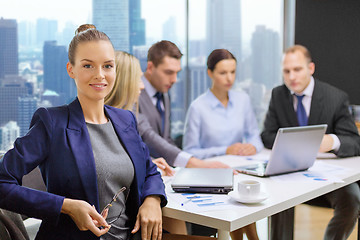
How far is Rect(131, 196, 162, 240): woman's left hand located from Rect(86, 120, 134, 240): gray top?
0.22 feet

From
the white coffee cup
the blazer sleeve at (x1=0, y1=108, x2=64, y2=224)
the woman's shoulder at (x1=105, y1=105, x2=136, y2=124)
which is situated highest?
the woman's shoulder at (x1=105, y1=105, x2=136, y2=124)

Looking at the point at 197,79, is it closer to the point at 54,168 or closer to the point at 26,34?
the point at 26,34

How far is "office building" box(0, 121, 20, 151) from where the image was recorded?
270 cm

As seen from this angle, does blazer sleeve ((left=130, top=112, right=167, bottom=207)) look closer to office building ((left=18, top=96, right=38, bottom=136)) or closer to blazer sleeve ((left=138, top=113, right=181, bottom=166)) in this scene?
blazer sleeve ((left=138, top=113, right=181, bottom=166))

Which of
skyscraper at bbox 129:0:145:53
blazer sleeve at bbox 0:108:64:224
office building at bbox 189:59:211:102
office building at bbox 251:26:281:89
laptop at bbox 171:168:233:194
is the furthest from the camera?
office building at bbox 251:26:281:89

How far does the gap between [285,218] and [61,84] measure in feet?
5.13

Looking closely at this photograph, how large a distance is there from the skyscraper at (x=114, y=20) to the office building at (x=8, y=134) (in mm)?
899

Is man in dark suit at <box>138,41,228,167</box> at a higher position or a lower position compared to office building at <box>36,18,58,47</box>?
lower

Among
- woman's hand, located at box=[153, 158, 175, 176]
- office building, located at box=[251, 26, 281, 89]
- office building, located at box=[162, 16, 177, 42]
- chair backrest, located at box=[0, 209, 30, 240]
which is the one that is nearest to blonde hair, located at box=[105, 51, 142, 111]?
woman's hand, located at box=[153, 158, 175, 176]

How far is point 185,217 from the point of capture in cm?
172

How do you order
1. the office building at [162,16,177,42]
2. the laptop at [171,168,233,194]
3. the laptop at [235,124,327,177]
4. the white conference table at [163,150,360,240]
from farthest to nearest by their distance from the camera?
the office building at [162,16,177,42] → the laptop at [235,124,327,177] → the laptop at [171,168,233,194] → the white conference table at [163,150,360,240]

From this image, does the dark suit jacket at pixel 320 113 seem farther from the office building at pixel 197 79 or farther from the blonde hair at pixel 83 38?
the blonde hair at pixel 83 38

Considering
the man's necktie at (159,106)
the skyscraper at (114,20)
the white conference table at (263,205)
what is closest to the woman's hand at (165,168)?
the white conference table at (263,205)

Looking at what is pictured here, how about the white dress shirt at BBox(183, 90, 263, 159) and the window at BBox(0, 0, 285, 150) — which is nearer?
the window at BBox(0, 0, 285, 150)
